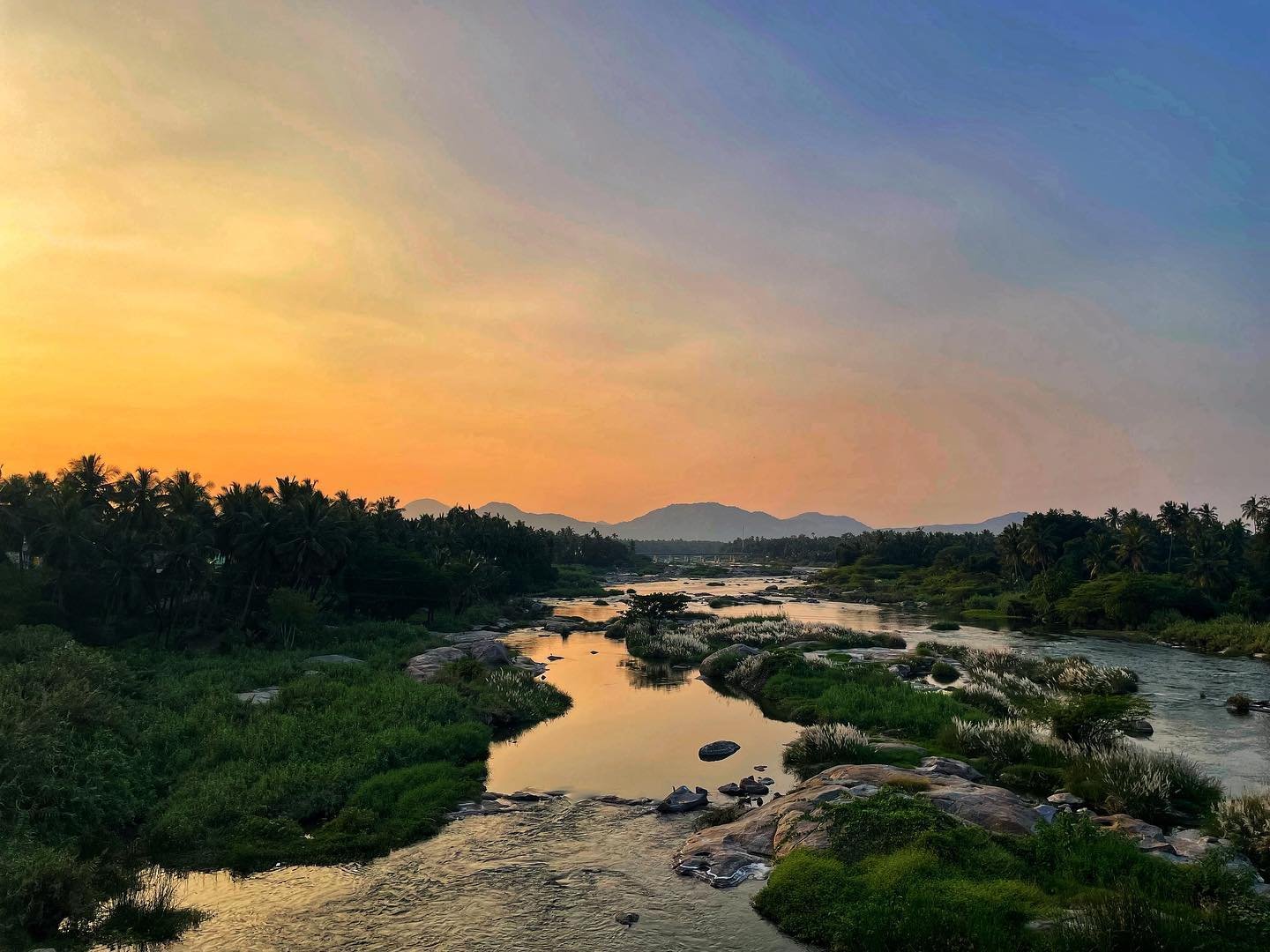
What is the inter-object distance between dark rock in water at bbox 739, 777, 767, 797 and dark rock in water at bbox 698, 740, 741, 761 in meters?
5.47

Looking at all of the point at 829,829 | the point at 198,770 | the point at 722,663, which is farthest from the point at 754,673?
the point at 198,770

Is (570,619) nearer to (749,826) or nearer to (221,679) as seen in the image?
(221,679)

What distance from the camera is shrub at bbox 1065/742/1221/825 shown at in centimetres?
2658

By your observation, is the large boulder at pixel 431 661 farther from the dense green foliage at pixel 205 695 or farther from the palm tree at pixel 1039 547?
the palm tree at pixel 1039 547

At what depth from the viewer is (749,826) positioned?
2630 cm

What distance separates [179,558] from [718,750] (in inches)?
2169

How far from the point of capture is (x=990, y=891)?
60.7ft

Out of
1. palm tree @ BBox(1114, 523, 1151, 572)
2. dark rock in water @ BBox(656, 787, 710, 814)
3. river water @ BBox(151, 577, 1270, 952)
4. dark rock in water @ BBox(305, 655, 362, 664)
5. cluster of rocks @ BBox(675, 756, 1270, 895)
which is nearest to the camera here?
river water @ BBox(151, 577, 1270, 952)

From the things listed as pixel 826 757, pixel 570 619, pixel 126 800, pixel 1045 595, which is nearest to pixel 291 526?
pixel 570 619

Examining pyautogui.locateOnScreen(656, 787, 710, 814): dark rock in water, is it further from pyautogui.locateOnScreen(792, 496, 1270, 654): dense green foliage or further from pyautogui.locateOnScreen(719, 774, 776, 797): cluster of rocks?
pyautogui.locateOnScreen(792, 496, 1270, 654): dense green foliage

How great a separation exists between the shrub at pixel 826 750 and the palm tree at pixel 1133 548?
3802 inches

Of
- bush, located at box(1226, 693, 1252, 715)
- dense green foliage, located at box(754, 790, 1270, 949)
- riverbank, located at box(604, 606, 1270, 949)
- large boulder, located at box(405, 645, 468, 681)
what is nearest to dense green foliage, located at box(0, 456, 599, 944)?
large boulder, located at box(405, 645, 468, 681)

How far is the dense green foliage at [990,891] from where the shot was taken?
628 inches

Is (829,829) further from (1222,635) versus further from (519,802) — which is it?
(1222,635)
